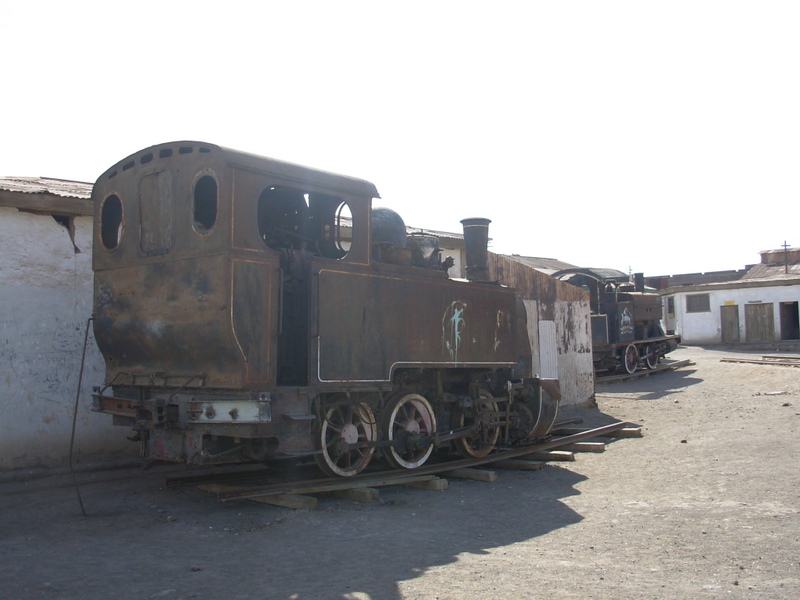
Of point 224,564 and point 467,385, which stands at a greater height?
point 467,385

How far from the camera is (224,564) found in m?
4.79

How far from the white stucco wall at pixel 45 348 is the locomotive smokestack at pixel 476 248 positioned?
460 centimetres

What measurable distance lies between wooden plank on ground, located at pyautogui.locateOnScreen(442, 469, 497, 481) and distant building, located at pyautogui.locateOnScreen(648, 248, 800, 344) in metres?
27.2

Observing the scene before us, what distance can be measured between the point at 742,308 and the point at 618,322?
15.4 m

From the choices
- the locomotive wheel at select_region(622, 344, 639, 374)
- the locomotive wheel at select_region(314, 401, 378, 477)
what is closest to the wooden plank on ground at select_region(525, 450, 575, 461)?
the locomotive wheel at select_region(314, 401, 378, 477)

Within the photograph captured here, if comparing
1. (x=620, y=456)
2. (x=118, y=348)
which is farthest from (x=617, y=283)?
(x=118, y=348)

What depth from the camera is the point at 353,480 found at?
698 cm

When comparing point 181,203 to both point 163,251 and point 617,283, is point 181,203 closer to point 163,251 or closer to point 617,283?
point 163,251

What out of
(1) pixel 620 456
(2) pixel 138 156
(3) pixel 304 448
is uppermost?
(2) pixel 138 156

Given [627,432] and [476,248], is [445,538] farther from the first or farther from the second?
[627,432]

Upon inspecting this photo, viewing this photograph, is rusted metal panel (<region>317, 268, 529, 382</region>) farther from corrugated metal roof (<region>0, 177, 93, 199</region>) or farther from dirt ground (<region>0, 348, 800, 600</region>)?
corrugated metal roof (<region>0, 177, 93, 199</region>)

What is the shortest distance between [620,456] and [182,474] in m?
5.36

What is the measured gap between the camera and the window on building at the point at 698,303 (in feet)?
112

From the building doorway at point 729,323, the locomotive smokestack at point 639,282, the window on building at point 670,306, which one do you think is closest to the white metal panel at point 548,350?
the locomotive smokestack at point 639,282
